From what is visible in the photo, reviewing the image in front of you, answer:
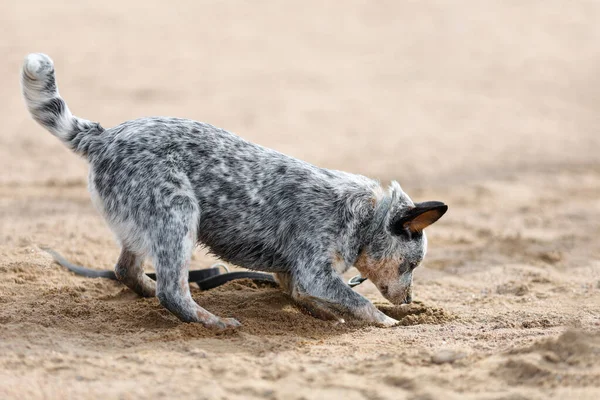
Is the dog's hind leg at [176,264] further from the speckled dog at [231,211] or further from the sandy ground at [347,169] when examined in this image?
the sandy ground at [347,169]

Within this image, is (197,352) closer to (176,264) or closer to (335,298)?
(176,264)

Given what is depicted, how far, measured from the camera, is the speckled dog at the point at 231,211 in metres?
5.16

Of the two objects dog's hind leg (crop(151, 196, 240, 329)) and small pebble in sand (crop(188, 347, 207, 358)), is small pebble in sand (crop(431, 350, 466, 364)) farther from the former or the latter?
dog's hind leg (crop(151, 196, 240, 329))

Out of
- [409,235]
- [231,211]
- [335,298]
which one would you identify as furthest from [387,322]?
[231,211]

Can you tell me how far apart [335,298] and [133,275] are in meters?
1.58

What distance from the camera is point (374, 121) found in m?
13.1

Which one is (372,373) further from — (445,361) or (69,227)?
(69,227)

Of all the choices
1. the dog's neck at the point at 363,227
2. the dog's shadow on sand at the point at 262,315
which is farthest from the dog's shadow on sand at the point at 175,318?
the dog's neck at the point at 363,227

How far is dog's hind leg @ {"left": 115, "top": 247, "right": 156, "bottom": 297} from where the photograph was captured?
19.2 ft

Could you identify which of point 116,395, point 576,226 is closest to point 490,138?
point 576,226

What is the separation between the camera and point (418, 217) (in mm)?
5598

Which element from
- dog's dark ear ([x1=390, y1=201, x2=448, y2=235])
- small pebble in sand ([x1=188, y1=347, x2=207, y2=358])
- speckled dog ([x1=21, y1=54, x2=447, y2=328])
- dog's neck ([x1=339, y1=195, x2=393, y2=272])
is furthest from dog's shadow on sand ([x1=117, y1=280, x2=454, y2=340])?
dog's dark ear ([x1=390, y1=201, x2=448, y2=235])

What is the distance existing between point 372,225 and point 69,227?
3567 mm

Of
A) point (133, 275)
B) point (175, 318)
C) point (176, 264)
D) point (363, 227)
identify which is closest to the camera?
point (176, 264)
